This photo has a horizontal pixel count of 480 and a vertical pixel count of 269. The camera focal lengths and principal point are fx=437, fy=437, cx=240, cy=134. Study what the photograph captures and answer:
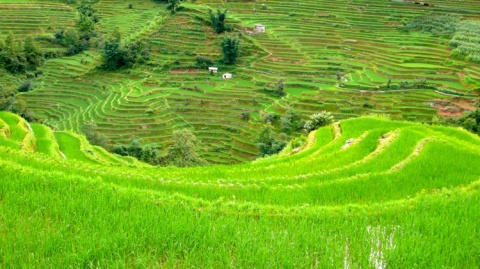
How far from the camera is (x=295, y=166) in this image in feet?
31.0

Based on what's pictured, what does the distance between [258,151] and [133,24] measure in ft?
106

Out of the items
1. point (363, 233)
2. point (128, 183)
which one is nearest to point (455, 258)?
point (363, 233)

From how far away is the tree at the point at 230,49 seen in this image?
41.9 meters

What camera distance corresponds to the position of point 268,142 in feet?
A: 88.7

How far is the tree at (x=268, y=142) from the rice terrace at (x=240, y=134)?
11 centimetres

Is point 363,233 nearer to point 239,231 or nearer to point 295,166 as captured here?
point 239,231

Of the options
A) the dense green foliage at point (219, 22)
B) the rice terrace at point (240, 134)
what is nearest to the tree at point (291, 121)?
the rice terrace at point (240, 134)

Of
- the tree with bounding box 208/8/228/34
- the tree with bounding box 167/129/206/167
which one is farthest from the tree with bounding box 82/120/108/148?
the tree with bounding box 208/8/228/34

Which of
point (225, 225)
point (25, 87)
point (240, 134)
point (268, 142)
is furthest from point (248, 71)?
point (225, 225)

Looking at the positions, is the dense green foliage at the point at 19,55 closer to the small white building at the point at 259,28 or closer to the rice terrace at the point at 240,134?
the rice terrace at the point at 240,134

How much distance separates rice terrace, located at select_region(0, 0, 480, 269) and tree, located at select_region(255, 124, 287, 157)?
0.11 m

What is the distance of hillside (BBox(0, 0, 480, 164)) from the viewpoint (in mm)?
31953

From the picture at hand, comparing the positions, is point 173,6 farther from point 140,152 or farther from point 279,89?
point 140,152

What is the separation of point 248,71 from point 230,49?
9.75 ft
